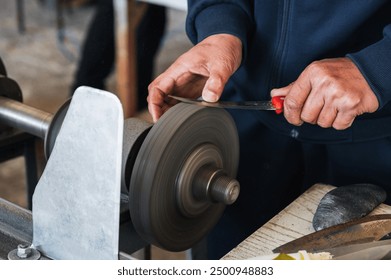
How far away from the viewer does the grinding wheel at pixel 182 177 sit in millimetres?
914

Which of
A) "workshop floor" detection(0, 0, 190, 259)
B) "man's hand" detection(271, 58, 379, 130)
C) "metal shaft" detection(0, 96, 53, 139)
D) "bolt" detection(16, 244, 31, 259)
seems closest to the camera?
"bolt" detection(16, 244, 31, 259)

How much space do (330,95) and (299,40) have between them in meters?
0.19

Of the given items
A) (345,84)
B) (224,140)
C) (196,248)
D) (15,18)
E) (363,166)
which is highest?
(345,84)

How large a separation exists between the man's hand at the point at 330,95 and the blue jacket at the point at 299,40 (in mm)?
17

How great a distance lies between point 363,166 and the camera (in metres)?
1.22

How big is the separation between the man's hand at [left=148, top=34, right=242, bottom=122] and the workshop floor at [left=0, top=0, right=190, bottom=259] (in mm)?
1478

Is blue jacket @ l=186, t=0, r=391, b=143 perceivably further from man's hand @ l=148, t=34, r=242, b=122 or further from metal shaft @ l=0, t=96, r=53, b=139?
metal shaft @ l=0, t=96, r=53, b=139

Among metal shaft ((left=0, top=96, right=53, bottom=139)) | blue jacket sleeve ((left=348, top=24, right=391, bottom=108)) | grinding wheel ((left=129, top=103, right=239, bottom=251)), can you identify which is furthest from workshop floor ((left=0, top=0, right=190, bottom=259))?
blue jacket sleeve ((left=348, top=24, right=391, bottom=108))

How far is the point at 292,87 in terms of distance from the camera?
1007mm

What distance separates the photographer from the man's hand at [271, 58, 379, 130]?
0.99 meters

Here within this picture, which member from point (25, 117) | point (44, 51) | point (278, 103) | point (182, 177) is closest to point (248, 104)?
point (278, 103)

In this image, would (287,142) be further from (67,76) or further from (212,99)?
(67,76)
